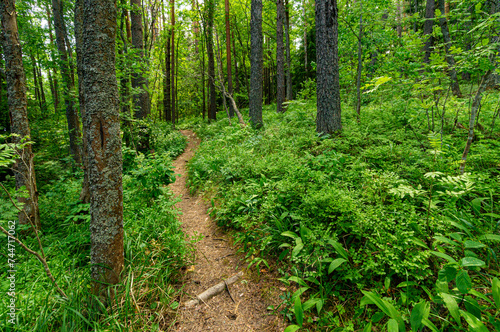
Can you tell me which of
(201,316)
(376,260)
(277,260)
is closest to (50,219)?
(201,316)

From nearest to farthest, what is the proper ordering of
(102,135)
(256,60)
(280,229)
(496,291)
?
(496,291) → (102,135) → (280,229) → (256,60)

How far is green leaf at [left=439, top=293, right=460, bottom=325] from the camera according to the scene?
71.9 inches

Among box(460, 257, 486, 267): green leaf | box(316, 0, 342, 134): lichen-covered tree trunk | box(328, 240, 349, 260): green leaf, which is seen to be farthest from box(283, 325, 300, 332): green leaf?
box(316, 0, 342, 134): lichen-covered tree trunk

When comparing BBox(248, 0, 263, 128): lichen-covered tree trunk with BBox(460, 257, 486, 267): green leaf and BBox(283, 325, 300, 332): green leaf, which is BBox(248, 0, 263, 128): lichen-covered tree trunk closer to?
BBox(283, 325, 300, 332): green leaf

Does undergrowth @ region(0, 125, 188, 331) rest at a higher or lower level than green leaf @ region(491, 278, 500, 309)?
lower

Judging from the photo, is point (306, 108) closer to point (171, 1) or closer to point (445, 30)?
point (445, 30)

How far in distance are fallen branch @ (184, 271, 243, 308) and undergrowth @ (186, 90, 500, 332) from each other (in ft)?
1.21

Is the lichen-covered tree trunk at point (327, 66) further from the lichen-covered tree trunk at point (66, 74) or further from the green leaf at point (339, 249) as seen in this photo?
the lichen-covered tree trunk at point (66, 74)

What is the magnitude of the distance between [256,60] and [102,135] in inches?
322

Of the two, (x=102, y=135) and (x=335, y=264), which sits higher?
(x=102, y=135)

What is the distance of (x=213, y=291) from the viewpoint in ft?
10.0

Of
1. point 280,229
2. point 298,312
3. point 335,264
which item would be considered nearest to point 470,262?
point 335,264

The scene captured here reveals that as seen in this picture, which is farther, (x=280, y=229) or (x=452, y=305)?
(x=280, y=229)

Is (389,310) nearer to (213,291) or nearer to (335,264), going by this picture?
(335,264)
